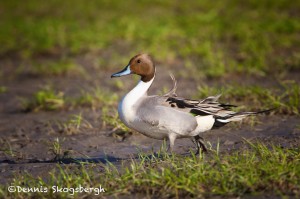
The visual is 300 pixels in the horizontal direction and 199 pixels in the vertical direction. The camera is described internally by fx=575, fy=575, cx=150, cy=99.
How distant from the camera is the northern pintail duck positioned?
13.7ft

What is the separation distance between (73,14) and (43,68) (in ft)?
11.9

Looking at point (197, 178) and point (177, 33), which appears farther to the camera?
point (177, 33)

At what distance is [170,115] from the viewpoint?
4180 millimetres

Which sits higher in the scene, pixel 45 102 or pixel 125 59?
pixel 125 59

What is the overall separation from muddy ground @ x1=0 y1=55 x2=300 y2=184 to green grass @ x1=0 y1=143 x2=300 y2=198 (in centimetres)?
31

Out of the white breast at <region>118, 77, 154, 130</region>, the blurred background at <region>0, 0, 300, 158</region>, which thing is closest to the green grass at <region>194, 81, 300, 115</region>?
the blurred background at <region>0, 0, 300, 158</region>

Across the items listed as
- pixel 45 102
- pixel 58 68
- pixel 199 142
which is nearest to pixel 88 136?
pixel 199 142

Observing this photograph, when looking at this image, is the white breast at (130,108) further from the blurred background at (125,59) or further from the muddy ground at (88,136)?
the blurred background at (125,59)

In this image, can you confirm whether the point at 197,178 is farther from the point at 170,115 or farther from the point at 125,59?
the point at 125,59

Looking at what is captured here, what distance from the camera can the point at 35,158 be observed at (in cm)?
475

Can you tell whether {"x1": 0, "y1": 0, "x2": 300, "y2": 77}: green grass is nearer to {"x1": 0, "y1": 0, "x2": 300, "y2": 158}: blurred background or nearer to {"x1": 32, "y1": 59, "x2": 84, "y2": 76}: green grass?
{"x1": 0, "y1": 0, "x2": 300, "y2": 158}: blurred background

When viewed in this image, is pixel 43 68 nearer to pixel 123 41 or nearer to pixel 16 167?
pixel 123 41

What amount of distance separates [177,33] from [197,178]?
19.6ft

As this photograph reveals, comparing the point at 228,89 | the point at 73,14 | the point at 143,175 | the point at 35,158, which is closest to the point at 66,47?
the point at 73,14
